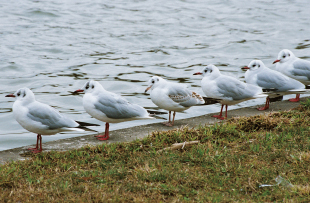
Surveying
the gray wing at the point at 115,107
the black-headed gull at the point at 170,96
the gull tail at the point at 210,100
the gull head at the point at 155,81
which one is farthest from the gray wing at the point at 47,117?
the gull tail at the point at 210,100

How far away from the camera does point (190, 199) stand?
11.8ft

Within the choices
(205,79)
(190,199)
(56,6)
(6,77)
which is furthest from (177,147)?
(56,6)

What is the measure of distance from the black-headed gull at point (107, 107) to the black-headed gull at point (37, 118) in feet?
1.52

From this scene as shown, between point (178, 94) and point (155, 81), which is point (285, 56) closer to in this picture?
point (178, 94)

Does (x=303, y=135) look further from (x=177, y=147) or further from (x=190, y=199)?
(x=190, y=199)

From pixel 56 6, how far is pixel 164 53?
671cm

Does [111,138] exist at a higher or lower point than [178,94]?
lower

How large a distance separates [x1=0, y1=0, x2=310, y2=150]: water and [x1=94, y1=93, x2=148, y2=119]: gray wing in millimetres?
1687

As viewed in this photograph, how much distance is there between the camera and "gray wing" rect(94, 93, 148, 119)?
560 cm

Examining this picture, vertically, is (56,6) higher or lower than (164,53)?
higher

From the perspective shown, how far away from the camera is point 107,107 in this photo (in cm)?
561

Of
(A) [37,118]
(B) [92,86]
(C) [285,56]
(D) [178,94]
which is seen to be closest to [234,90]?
(D) [178,94]

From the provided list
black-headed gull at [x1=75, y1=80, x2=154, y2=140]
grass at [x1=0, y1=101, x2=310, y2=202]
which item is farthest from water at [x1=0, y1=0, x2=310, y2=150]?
grass at [x1=0, y1=101, x2=310, y2=202]

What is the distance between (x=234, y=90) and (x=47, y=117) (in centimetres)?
285
